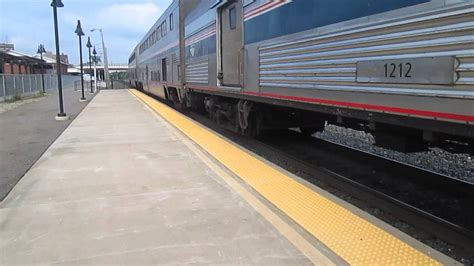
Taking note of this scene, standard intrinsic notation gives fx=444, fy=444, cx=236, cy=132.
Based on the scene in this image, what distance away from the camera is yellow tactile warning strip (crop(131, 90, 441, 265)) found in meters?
3.46

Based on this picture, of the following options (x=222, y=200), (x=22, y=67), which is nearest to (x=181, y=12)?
(x=222, y=200)

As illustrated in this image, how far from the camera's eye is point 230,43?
8469 millimetres

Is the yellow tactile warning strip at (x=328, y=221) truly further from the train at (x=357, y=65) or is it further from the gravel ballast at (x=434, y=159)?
the gravel ballast at (x=434, y=159)

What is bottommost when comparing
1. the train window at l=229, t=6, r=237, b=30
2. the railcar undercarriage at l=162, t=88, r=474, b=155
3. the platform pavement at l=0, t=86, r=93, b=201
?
the platform pavement at l=0, t=86, r=93, b=201

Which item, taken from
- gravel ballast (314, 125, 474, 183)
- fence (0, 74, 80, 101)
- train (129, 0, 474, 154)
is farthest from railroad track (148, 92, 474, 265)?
Result: fence (0, 74, 80, 101)

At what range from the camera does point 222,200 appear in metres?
4.88

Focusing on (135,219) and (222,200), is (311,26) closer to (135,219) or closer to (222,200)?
(222,200)

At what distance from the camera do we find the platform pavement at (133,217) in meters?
3.52

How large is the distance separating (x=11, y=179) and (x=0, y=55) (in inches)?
1128

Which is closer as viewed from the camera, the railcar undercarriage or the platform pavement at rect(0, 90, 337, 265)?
the platform pavement at rect(0, 90, 337, 265)

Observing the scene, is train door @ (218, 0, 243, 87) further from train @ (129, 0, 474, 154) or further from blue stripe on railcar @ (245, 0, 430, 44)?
blue stripe on railcar @ (245, 0, 430, 44)

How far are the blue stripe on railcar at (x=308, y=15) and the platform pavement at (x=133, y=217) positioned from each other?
7.03ft

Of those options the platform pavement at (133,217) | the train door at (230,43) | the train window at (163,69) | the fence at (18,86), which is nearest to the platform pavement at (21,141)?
the platform pavement at (133,217)

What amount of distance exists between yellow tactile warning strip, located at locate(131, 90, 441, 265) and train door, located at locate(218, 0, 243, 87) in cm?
190
